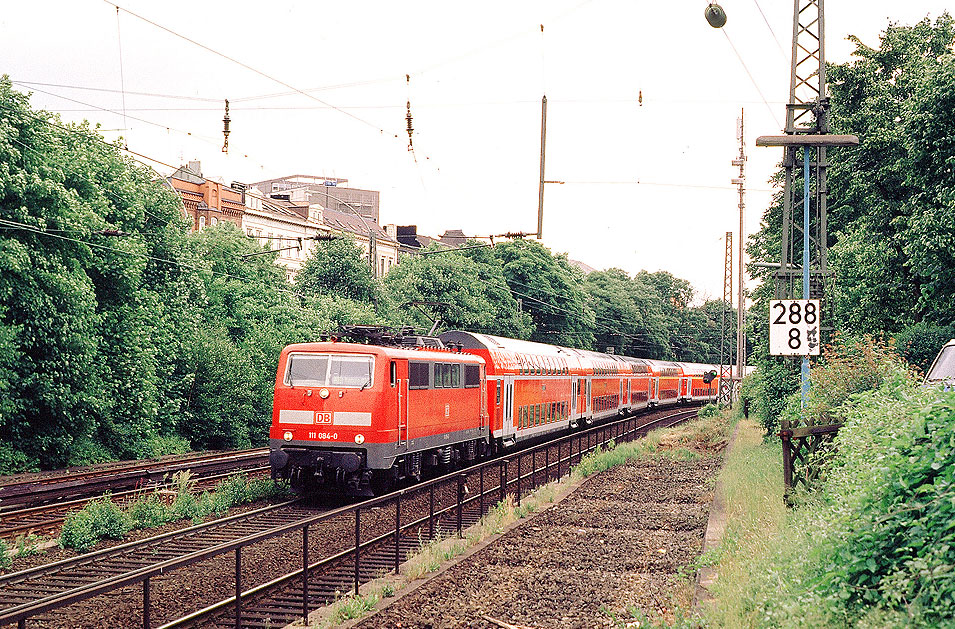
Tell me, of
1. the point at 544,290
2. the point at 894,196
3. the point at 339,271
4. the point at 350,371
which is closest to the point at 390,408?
the point at 350,371

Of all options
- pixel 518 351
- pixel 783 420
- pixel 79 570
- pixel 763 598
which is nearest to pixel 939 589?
pixel 763 598

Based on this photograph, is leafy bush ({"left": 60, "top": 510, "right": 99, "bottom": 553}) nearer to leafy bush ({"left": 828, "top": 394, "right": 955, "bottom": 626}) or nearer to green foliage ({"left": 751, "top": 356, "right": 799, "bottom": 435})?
leafy bush ({"left": 828, "top": 394, "right": 955, "bottom": 626})

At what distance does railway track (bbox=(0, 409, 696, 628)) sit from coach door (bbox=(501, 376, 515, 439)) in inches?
399

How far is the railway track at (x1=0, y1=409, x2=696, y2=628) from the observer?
333 inches

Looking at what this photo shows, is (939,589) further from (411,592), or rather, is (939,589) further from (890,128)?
(890,128)

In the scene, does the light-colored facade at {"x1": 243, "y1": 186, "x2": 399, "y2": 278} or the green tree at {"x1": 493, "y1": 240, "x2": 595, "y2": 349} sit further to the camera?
the light-colored facade at {"x1": 243, "y1": 186, "x2": 399, "y2": 278}

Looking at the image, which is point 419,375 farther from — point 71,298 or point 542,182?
point 71,298

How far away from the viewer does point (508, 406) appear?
2802 centimetres

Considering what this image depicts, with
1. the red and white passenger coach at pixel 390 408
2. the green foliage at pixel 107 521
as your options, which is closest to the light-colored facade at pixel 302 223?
the red and white passenger coach at pixel 390 408

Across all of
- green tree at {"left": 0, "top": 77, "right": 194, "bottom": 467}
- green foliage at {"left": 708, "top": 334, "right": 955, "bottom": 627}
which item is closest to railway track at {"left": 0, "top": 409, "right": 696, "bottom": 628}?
green foliage at {"left": 708, "top": 334, "right": 955, "bottom": 627}

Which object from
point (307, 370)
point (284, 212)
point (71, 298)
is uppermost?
point (284, 212)

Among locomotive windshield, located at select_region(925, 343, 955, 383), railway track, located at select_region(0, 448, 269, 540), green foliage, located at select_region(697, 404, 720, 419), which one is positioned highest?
locomotive windshield, located at select_region(925, 343, 955, 383)

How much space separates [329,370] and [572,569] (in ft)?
24.0

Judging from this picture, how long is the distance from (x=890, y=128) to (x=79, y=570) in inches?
887
